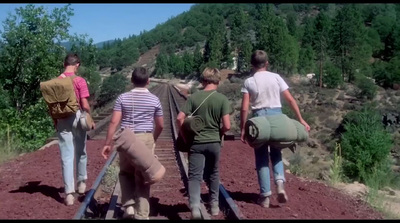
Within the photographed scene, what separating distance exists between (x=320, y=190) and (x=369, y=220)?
6.04ft

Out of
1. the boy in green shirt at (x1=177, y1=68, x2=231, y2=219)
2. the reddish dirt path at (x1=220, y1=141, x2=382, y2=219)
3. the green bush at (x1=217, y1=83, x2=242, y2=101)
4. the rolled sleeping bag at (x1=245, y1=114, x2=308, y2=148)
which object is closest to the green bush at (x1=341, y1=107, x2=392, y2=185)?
the reddish dirt path at (x1=220, y1=141, x2=382, y2=219)

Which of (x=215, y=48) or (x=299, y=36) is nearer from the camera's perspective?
(x=215, y=48)

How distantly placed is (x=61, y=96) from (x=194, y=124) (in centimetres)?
182

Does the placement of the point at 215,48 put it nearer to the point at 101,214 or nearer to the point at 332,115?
the point at 332,115

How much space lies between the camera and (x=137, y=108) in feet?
18.9

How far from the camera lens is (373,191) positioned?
8.38 m

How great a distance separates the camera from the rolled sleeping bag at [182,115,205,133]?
5.86 meters

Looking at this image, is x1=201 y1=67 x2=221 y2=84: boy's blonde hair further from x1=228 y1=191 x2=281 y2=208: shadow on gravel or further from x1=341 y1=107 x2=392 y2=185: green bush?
x1=341 y1=107 x2=392 y2=185: green bush

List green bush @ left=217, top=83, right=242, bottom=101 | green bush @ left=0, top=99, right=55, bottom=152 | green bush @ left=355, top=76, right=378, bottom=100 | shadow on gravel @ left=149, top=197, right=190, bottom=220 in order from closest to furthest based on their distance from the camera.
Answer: shadow on gravel @ left=149, top=197, right=190, bottom=220
green bush @ left=0, top=99, right=55, bottom=152
green bush @ left=217, top=83, right=242, bottom=101
green bush @ left=355, top=76, right=378, bottom=100

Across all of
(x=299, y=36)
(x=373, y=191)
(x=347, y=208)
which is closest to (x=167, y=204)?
(x=347, y=208)

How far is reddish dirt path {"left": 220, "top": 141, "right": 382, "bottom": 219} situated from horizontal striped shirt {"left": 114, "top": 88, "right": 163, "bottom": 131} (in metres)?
1.65

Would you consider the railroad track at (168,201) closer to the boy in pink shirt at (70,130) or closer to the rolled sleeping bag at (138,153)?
the boy in pink shirt at (70,130)

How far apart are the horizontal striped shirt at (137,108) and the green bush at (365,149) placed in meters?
8.30

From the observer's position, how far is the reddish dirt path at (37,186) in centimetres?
626
